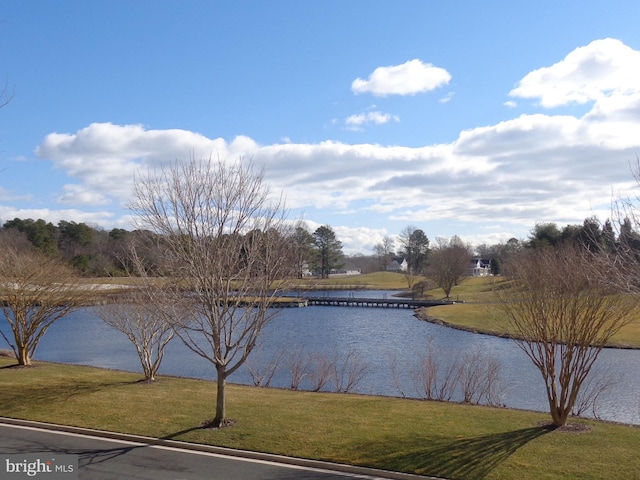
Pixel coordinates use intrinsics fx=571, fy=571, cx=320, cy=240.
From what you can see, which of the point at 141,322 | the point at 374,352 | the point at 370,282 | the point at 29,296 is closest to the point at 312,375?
the point at 141,322

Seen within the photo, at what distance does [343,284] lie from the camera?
10712 cm

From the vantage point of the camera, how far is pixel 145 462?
11094 millimetres

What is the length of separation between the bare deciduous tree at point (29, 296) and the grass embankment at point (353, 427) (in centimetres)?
391

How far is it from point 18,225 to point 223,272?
83750 millimetres

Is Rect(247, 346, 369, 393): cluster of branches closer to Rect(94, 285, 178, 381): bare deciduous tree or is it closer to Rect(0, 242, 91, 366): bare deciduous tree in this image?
Rect(94, 285, 178, 381): bare deciduous tree

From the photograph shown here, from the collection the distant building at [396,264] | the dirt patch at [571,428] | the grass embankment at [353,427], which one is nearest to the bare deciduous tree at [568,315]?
the dirt patch at [571,428]

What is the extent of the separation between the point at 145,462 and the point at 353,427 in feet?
15.8

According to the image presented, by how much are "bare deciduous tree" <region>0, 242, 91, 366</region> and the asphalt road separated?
1080cm

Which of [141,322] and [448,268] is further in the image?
[448,268]

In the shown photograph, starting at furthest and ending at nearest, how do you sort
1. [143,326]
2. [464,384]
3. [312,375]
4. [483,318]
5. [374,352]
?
[483,318] < [374,352] < [312,375] < [143,326] < [464,384]

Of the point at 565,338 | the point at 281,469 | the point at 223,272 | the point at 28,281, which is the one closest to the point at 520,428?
the point at 565,338

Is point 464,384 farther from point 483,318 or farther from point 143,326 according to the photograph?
point 483,318

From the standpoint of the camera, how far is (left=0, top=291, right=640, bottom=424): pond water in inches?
916

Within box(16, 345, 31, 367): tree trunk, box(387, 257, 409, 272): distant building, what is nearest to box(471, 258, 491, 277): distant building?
box(387, 257, 409, 272): distant building
